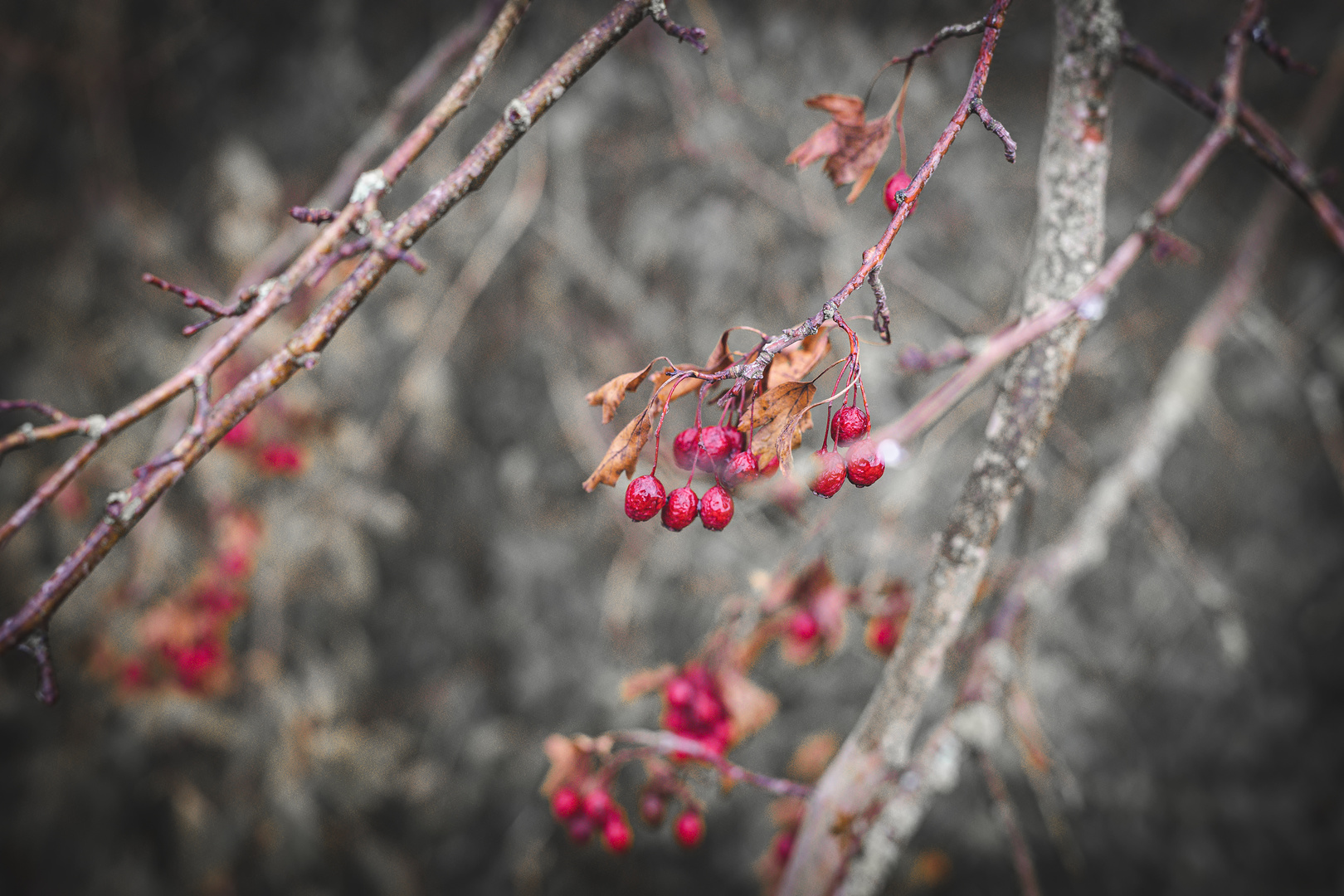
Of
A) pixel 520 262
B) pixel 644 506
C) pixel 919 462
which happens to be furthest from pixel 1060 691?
pixel 520 262

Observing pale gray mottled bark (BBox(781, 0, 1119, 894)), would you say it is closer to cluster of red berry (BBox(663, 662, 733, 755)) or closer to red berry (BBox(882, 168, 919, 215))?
red berry (BBox(882, 168, 919, 215))

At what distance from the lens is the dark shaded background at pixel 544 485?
162 cm

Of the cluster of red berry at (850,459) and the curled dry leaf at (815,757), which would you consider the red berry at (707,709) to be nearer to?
the cluster of red berry at (850,459)

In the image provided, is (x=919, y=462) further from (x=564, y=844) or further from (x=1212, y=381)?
(x=564, y=844)

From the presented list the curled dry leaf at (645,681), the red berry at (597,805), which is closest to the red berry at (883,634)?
the curled dry leaf at (645,681)

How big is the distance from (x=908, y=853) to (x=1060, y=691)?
600 millimetres

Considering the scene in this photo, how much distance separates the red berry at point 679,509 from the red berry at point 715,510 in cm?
1

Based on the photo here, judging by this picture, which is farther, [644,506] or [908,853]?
[908,853]

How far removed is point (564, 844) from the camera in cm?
188

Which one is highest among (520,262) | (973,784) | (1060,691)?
(520,262)

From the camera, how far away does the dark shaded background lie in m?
1.62

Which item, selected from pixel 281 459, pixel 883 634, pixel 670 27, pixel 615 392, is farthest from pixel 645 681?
pixel 281 459

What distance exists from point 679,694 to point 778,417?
1.99 feet

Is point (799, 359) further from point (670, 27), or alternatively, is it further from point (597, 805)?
point (597, 805)
